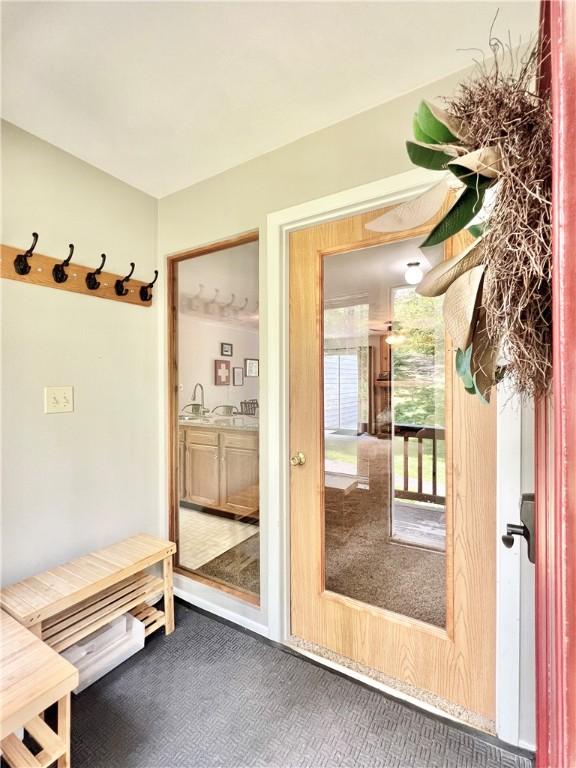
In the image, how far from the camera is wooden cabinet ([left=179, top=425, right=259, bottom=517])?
79.4 inches

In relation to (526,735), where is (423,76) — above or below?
above

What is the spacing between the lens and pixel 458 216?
0.58 metres

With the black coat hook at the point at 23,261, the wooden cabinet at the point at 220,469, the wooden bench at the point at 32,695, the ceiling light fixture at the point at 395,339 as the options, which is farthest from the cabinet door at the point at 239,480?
the black coat hook at the point at 23,261

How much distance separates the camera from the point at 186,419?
224cm

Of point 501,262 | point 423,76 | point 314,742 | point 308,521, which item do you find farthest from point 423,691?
point 423,76

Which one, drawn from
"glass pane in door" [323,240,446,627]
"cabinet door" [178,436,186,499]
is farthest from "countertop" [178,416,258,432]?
"glass pane in door" [323,240,446,627]

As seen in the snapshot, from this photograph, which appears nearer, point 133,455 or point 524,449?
point 524,449

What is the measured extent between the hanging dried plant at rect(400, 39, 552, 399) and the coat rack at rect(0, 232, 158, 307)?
1728mm

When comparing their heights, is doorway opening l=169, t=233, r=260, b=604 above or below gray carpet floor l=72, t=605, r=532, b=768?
above

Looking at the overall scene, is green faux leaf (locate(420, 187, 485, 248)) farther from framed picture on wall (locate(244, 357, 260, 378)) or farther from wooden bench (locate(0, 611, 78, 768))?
wooden bench (locate(0, 611, 78, 768))

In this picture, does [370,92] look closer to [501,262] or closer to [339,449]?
[501,262]

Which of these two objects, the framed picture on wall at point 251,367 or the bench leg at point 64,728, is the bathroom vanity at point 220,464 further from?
the bench leg at point 64,728

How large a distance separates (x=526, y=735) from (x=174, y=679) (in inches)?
54.7

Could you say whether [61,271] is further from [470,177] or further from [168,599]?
[470,177]
